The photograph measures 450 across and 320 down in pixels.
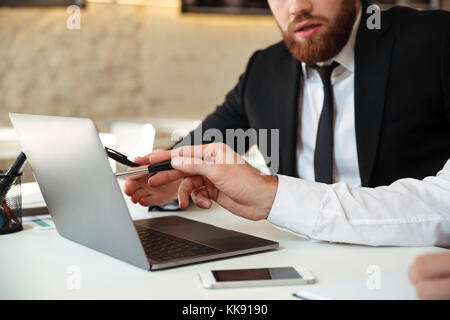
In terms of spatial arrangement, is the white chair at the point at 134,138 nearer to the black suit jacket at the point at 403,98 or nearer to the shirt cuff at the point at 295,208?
the black suit jacket at the point at 403,98

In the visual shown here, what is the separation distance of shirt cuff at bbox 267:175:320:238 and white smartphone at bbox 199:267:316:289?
21 cm

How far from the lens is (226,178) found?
0.99 metres

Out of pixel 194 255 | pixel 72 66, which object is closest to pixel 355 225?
pixel 194 255

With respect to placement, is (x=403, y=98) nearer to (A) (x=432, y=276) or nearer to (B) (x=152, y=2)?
(A) (x=432, y=276)

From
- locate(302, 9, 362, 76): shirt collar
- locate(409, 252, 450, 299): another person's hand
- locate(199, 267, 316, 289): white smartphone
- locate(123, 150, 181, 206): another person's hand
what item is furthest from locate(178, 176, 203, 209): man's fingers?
locate(302, 9, 362, 76): shirt collar

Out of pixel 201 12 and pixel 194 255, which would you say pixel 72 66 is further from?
pixel 194 255

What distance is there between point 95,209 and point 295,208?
0.37 m

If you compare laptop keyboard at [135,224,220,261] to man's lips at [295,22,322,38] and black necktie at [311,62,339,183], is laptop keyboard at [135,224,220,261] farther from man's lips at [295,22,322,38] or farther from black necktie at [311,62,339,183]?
man's lips at [295,22,322,38]

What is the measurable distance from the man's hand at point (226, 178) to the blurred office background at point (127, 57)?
5.89 ft

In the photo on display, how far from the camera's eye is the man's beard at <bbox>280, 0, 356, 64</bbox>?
1.60m

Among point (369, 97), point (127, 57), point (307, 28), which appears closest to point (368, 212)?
point (369, 97)

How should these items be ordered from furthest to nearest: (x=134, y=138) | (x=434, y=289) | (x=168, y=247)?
(x=134, y=138) → (x=168, y=247) → (x=434, y=289)

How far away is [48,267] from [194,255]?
9.1 inches

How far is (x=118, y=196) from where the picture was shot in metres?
0.77
